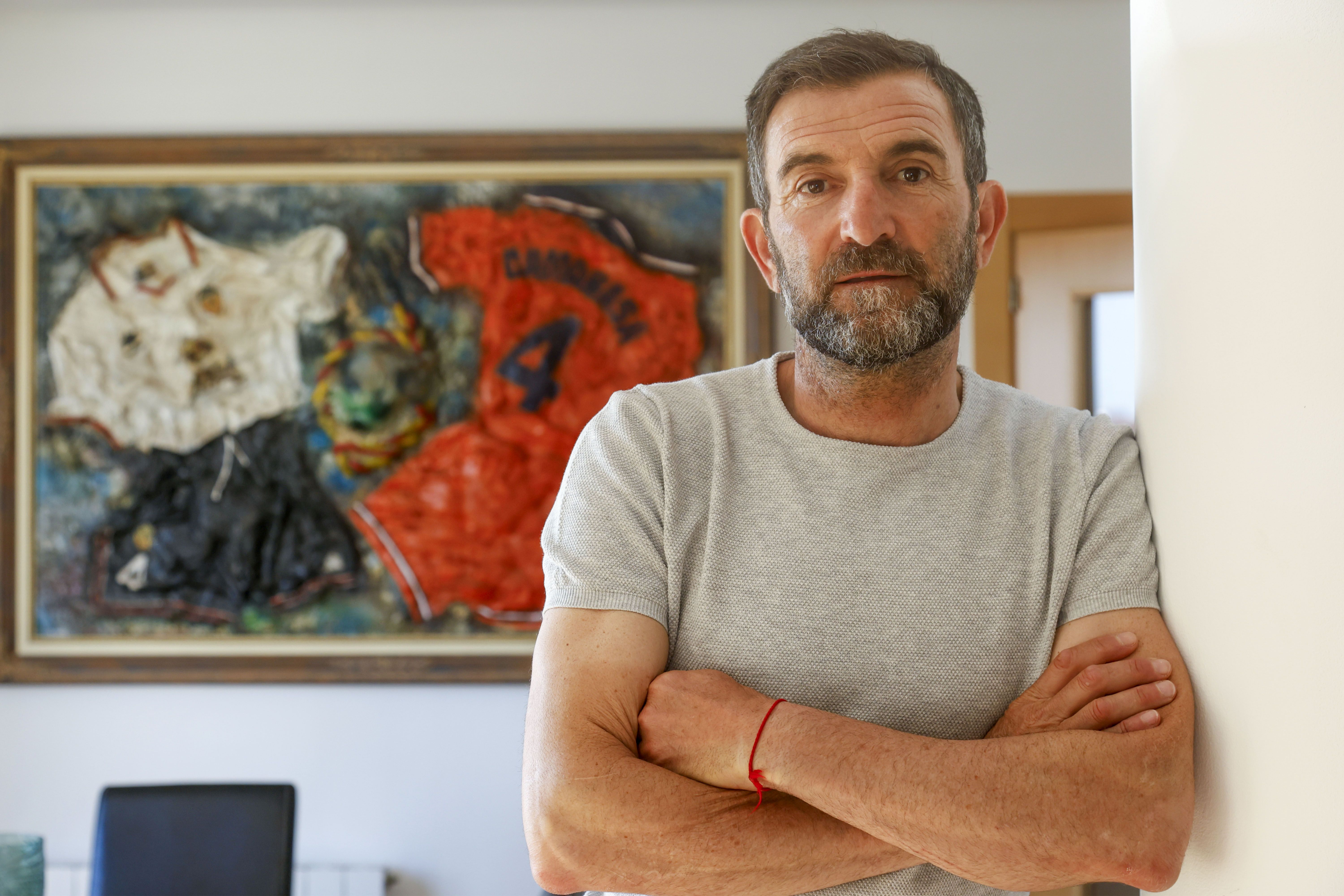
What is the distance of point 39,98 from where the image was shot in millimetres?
2826

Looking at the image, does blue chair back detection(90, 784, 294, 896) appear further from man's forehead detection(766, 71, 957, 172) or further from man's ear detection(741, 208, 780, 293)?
man's forehead detection(766, 71, 957, 172)

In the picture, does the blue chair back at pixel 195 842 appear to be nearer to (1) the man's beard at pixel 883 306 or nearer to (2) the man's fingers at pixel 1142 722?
(1) the man's beard at pixel 883 306

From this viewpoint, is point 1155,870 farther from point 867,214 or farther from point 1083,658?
point 867,214

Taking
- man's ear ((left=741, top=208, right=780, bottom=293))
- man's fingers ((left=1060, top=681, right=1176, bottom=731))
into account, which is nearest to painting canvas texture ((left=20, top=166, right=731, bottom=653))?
man's ear ((left=741, top=208, right=780, bottom=293))

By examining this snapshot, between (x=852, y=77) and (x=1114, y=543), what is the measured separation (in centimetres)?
56

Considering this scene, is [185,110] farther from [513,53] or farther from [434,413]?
[434,413]

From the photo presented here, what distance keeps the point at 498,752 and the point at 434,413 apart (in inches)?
39.2

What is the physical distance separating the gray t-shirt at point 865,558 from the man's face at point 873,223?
0.41 ft

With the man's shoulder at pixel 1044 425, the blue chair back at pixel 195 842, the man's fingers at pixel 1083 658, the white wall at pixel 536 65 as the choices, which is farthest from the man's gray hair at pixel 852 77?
the blue chair back at pixel 195 842

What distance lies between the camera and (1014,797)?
816 millimetres

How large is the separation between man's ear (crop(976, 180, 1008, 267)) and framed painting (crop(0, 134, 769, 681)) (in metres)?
1.60

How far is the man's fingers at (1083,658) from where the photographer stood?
90cm

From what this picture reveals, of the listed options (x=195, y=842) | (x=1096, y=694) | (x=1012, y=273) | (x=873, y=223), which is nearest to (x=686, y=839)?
(x=1096, y=694)

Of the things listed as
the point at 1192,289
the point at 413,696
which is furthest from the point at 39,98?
the point at 1192,289
